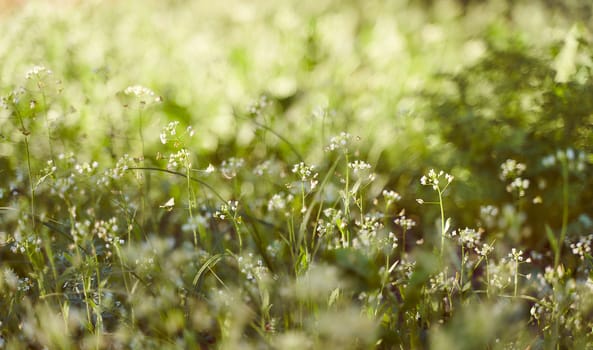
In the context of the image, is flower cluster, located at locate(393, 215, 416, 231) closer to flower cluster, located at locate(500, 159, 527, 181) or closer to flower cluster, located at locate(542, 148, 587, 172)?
flower cluster, located at locate(500, 159, 527, 181)

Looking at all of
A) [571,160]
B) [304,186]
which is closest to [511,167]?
[571,160]

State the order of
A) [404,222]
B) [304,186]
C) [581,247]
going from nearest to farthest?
[404,222] < [581,247] < [304,186]

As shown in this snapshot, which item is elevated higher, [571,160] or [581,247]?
[571,160]

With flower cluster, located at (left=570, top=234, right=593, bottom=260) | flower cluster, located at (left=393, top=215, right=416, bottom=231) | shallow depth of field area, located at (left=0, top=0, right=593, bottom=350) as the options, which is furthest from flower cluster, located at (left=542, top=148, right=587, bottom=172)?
flower cluster, located at (left=393, top=215, right=416, bottom=231)

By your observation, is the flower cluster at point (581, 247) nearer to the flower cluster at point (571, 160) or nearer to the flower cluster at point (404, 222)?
the flower cluster at point (571, 160)

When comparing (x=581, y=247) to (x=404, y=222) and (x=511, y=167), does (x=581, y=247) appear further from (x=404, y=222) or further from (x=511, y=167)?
(x=404, y=222)

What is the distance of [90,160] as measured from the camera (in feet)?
9.14

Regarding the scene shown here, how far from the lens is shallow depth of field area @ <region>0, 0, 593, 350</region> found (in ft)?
4.63

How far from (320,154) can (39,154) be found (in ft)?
3.85

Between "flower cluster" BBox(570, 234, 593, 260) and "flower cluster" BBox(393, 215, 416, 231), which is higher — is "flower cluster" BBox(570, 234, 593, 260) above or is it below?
below

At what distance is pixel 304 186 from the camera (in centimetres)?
171

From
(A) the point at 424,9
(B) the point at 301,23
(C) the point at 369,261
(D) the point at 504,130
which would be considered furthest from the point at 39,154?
(A) the point at 424,9

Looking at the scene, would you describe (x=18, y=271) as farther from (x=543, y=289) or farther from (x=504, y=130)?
(x=504, y=130)

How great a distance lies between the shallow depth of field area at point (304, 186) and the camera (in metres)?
1.41
